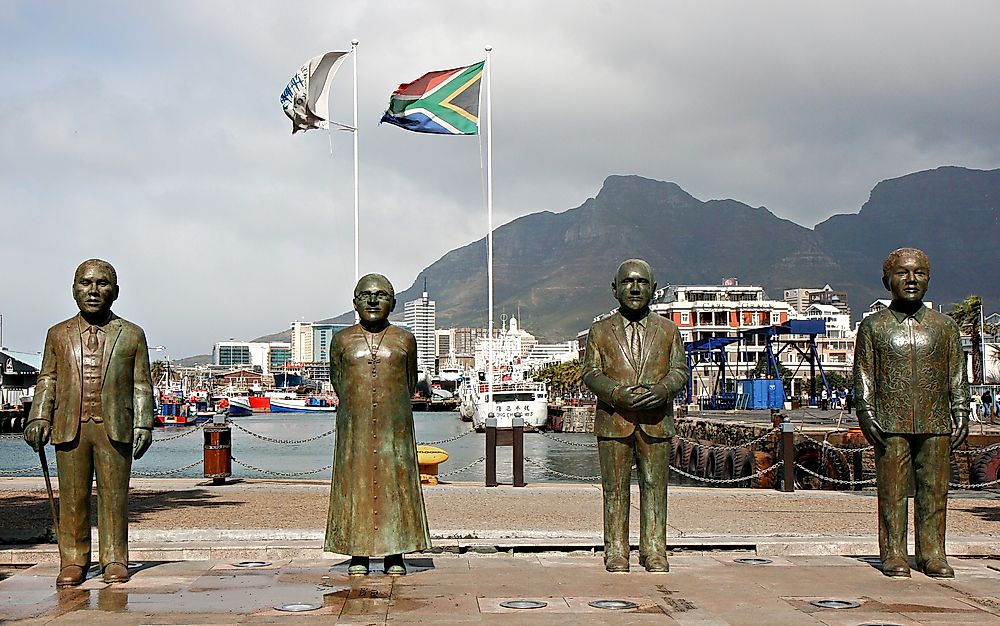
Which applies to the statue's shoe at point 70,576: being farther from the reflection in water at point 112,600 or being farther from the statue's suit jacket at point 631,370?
the statue's suit jacket at point 631,370

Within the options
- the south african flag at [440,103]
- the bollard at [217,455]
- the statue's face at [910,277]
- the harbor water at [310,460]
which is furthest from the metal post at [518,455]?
the south african flag at [440,103]

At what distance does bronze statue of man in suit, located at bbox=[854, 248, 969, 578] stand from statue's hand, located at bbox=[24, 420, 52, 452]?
6053mm

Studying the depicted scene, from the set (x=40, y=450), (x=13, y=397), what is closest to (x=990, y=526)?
(x=40, y=450)

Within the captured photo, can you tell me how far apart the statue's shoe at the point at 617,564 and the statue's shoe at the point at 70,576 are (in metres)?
3.88

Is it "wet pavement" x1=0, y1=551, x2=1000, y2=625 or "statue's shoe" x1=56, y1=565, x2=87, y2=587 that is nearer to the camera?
"wet pavement" x1=0, y1=551, x2=1000, y2=625

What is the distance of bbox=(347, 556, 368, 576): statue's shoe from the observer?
8344 mm

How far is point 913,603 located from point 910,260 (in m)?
2.68

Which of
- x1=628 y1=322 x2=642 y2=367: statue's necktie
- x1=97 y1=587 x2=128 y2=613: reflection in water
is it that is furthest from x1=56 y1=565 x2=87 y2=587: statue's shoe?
x1=628 y1=322 x2=642 y2=367: statue's necktie

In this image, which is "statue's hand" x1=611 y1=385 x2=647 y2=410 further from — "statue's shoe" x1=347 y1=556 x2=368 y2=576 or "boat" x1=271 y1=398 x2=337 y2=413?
"boat" x1=271 y1=398 x2=337 y2=413

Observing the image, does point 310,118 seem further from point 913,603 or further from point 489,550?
point 913,603

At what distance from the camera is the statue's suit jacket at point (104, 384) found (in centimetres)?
805

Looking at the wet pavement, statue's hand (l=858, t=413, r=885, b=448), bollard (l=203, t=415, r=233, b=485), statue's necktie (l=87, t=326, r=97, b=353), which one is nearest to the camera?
the wet pavement

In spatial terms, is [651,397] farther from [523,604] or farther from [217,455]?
[217,455]

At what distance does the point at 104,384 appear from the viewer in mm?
8062
